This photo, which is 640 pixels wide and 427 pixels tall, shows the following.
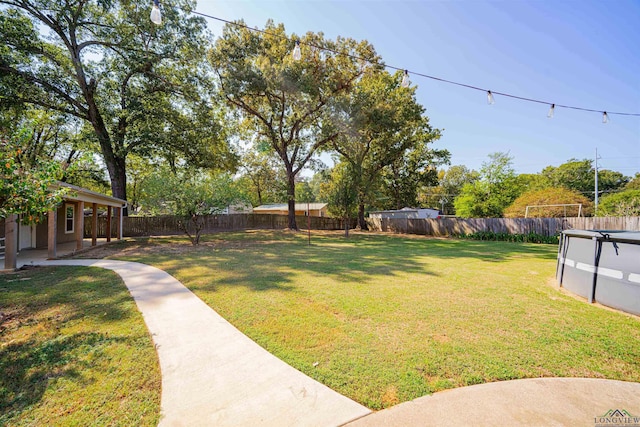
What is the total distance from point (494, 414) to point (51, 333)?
15.2 feet

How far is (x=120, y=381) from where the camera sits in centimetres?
226

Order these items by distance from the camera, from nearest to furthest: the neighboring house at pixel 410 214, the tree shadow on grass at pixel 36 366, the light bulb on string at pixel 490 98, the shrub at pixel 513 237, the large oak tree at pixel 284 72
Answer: the tree shadow on grass at pixel 36 366 < the light bulb on string at pixel 490 98 < the shrub at pixel 513 237 < the large oak tree at pixel 284 72 < the neighboring house at pixel 410 214

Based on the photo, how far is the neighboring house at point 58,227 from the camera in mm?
6680

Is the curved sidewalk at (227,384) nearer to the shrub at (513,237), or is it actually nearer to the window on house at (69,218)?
the window on house at (69,218)

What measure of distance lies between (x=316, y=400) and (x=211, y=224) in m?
19.1

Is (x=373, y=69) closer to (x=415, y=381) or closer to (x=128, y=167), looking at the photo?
(x=415, y=381)

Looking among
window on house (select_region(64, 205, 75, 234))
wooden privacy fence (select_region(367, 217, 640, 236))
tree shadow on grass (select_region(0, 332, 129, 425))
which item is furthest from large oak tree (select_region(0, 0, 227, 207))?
wooden privacy fence (select_region(367, 217, 640, 236))

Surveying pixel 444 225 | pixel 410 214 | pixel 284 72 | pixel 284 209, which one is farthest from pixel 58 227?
pixel 410 214

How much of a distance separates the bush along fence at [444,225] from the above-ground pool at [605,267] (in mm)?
7655

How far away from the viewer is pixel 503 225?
1580cm

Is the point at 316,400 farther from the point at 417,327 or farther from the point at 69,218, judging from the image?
the point at 69,218

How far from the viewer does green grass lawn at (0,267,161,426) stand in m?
1.92

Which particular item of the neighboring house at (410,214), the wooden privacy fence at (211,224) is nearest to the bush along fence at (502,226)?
the neighboring house at (410,214)

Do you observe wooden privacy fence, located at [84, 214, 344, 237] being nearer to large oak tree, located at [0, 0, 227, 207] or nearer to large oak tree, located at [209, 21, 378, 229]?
large oak tree, located at [0, 0, 227, 207]
